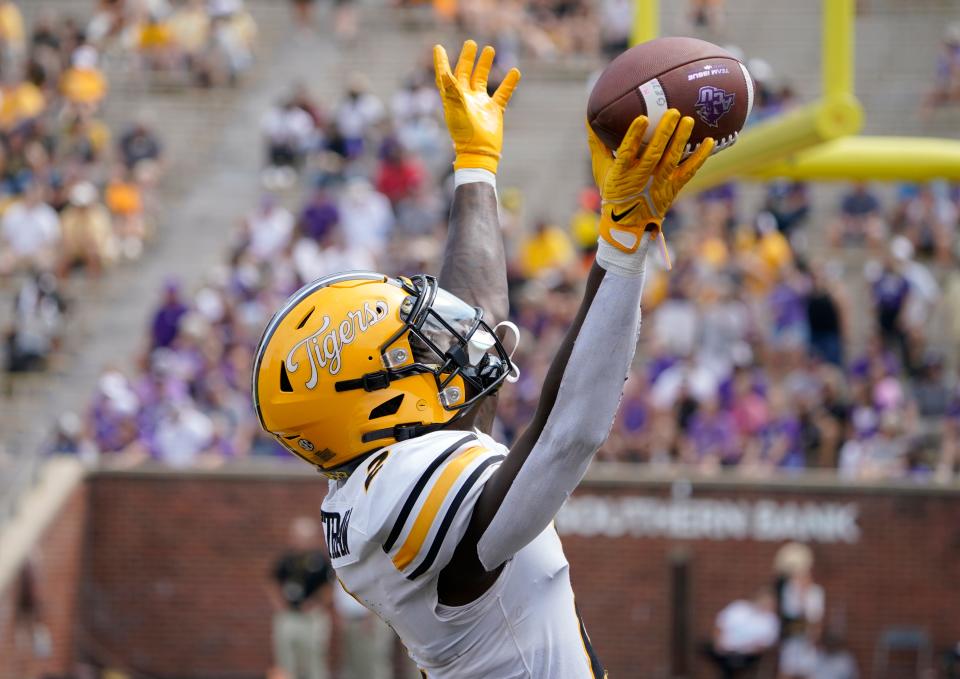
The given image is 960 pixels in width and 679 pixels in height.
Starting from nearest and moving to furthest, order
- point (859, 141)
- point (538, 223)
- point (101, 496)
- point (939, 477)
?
1. point (859, 141)
2. point (939, 477)
3. point (101, 496)
4. point (538, 223)

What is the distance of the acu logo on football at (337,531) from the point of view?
2974mm

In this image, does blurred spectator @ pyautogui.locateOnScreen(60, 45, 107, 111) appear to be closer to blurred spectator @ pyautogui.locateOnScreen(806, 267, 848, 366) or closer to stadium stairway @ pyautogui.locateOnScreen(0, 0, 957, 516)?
stadium stairway @ pyautogui.locateOnScreen(0, 0, 957, 516)

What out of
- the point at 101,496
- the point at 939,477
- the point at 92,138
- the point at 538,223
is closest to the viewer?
the point at 939,477

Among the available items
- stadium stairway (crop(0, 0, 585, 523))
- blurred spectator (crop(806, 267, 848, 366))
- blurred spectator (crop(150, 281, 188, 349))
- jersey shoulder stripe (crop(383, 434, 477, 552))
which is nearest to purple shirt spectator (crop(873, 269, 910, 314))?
blurred spectator (crop(806, 267, 848, 366))

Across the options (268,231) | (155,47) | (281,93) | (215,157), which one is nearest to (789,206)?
(268,231)

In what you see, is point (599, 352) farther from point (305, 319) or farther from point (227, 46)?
point (227, 46)

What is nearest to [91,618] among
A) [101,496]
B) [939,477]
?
[101,496]

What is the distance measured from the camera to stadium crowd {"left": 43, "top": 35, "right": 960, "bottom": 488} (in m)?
12.5

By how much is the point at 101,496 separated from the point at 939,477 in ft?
21.8

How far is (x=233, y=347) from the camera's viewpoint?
44.6 feet

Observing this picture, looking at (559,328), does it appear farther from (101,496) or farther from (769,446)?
(101,496)

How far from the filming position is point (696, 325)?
13031mm

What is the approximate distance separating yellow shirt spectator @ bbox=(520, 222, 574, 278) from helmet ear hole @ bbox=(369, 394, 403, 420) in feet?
35.9

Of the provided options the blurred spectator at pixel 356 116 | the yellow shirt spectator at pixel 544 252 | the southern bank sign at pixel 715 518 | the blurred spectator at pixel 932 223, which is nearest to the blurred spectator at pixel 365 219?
the blurred spectator at pixel 356 116
